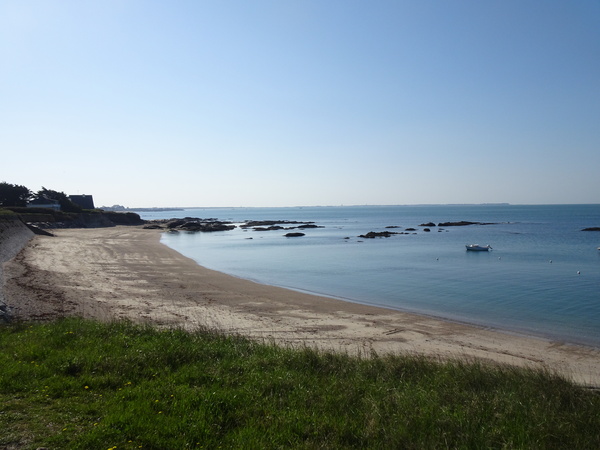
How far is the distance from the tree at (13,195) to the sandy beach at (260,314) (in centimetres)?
5427

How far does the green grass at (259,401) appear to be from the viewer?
17.8ft

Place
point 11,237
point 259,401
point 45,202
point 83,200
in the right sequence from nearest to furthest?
point 259,401 → point 11,237 → point 45,202 → point 83,200

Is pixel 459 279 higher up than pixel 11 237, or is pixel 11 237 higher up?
pixel 11 237

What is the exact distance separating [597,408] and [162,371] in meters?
7.46

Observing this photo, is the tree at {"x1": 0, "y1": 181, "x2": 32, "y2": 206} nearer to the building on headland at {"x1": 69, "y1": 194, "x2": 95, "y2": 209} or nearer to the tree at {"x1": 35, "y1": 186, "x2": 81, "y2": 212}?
the tree at {"x1": 35, "y1": 186, "x2": 81, "y2": 212}

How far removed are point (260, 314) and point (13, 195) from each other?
7511 cm

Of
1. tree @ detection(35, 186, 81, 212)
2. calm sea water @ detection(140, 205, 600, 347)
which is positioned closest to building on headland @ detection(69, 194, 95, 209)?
tree @ detection(35, 186, 81, 212)

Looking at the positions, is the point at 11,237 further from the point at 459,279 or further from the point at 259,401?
the point at 259,401

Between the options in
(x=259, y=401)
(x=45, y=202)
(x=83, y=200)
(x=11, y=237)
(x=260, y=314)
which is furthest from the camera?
(x=83, y=200)

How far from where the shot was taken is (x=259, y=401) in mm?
6512

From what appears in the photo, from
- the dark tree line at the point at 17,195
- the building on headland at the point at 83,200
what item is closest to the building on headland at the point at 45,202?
the dark tree line at the point at 17,195

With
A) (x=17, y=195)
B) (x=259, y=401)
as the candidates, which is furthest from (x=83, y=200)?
(x=259, y=401)

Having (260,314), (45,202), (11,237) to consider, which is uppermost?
(45,202)

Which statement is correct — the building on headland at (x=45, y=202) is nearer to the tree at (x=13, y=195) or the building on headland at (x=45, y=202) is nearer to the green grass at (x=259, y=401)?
the tree at (x=13, y=195)
